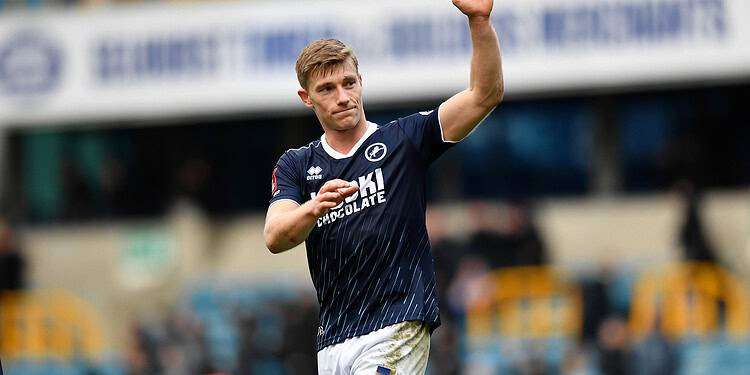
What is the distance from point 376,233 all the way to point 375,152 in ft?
1.17

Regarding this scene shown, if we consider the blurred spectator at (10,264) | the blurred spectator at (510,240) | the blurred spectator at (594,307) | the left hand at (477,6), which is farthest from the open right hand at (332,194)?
the blurred spectator at (10,264)

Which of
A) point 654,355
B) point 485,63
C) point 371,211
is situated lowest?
point 654,355

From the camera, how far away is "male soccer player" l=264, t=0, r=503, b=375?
628 cm

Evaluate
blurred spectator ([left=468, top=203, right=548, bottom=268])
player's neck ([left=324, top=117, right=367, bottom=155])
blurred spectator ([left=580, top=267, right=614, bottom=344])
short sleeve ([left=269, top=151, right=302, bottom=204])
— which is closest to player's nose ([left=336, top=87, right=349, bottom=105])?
player's neck ([left=324, top=117, right=367, bottom=155])

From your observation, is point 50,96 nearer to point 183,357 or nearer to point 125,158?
point 125,158

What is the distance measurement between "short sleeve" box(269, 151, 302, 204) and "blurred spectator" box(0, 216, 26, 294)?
13754 millimetres

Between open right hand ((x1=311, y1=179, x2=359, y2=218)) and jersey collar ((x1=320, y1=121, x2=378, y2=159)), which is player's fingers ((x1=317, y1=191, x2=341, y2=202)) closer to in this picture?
open right hand ((x1=311, y1=179, x2=359, y2=218))

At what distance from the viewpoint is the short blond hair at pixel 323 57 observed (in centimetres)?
627

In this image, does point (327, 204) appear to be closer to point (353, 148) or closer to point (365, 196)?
point (365, 196)

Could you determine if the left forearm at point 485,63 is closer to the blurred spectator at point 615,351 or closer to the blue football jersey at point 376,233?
the blue football jersey at point 376,233

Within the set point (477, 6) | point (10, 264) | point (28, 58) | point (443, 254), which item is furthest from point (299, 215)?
point (28, 58)

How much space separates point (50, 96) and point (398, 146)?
15.0m

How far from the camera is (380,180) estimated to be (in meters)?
6.38

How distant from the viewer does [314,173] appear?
651cm
